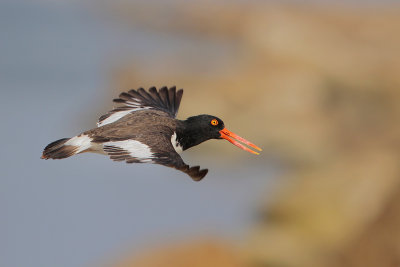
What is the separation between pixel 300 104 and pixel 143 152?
1727cm

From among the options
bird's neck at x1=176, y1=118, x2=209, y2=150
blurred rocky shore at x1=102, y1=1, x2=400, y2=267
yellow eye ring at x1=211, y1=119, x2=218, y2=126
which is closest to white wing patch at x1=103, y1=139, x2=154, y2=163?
bird's neck at x1=176, y1=118, x2=209, y2=150

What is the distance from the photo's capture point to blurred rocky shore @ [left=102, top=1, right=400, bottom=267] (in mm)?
9836

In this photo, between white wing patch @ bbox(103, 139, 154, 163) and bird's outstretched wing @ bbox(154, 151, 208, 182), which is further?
white wing patch @ bbox(103, 139, 154, 163)

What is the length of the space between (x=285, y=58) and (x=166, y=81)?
4348 mm

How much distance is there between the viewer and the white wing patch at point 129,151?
6375 millimetres

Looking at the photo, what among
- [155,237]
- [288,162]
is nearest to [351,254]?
[155,237]

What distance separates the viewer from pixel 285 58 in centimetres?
2758

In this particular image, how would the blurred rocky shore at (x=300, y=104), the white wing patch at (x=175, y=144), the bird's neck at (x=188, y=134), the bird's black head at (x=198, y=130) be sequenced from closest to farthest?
the white wing patch at (x=175, y=144) < the bird's neck at (x=188, y=134) < the bird's black head at (x=198, y=130) < the blurred rocky shore at (x=300, y=104)

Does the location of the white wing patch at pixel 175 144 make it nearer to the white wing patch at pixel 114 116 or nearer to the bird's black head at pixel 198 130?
the bird's black head at pixel 198 130

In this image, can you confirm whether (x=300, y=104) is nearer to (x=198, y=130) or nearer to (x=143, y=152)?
(x=198, y=130)

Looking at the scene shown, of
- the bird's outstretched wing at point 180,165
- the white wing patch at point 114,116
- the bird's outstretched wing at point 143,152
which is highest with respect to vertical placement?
the white wing patch at point 114,116

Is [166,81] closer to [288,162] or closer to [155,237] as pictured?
[288,162]

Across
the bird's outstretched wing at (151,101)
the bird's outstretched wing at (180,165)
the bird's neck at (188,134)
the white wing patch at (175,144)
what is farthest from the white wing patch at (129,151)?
the bird's outstretched wing at (151,101)

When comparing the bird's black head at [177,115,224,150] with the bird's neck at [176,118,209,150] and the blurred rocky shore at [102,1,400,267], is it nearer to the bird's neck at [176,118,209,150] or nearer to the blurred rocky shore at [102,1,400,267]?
the bird's neck at [176,118,209,150]
